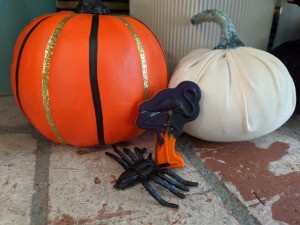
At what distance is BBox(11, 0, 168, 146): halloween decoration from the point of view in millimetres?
496

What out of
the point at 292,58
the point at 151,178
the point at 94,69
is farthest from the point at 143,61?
the point at 292,58

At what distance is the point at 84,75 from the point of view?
495 millimetres

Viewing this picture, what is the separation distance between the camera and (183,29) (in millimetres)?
688

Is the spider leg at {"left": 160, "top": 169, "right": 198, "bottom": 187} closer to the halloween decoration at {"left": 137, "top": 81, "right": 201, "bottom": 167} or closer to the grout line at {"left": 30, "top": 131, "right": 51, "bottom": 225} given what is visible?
the halloween decoration at {"left": 137, "top": 81, "right": 201, "bottom": 167}

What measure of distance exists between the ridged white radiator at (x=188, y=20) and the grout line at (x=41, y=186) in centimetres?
34

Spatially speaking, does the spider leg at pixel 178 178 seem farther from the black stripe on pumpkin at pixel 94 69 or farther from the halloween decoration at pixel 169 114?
the black stripe on pumpkin at pixel 94 69

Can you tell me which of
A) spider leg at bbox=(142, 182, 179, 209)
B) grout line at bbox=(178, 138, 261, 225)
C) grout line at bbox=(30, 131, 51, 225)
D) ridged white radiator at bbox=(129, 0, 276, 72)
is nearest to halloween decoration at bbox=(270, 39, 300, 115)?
ridged white radiator at bbox=(129, 0, 276, 72)

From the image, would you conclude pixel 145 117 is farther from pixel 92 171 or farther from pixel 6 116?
pixel 6 116

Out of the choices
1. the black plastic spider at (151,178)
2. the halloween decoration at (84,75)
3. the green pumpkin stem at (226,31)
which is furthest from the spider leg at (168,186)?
the green pumpkin stem at (226,31)

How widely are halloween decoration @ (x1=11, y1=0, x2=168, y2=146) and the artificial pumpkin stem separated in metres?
0.08

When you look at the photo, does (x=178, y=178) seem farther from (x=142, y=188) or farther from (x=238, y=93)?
(x=238, y=93)

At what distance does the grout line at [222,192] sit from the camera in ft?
1.35

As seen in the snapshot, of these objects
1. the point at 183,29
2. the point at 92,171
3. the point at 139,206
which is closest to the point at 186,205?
the point at 139,206

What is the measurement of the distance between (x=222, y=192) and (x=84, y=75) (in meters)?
0.28
